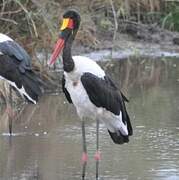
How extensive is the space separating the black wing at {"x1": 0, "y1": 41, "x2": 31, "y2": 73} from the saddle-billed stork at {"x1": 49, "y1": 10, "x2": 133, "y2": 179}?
1454 millimetres

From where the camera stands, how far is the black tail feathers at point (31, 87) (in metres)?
8.88

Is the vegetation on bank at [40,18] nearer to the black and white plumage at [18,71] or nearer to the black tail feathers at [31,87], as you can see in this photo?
the black and white plumage at [18,71]

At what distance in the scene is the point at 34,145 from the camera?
28.8 feet

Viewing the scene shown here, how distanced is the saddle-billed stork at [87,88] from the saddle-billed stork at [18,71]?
1.16 metres

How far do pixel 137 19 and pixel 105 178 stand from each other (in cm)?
999

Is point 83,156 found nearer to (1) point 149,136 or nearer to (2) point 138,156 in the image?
(2) point 138,156

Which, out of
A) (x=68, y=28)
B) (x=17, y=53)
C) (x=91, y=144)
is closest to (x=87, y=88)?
(x=68, y=28)

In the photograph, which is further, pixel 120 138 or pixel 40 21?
pixel 40 21

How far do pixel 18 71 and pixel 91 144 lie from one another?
1.09 metres

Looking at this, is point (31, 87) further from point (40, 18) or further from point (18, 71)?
point (40, 18)

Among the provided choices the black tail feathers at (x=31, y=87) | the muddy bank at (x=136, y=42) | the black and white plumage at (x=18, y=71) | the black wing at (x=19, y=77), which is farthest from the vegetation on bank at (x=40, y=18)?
the black tail feathers at (x=31, y=87)

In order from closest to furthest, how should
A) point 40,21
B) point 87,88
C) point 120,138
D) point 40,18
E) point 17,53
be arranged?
point 87,88, point 120,138, point 17,53, point 40,18, point 40,21

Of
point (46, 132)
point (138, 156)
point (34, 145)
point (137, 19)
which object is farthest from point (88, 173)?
point (137, 19)

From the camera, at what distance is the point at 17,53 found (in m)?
9.35
